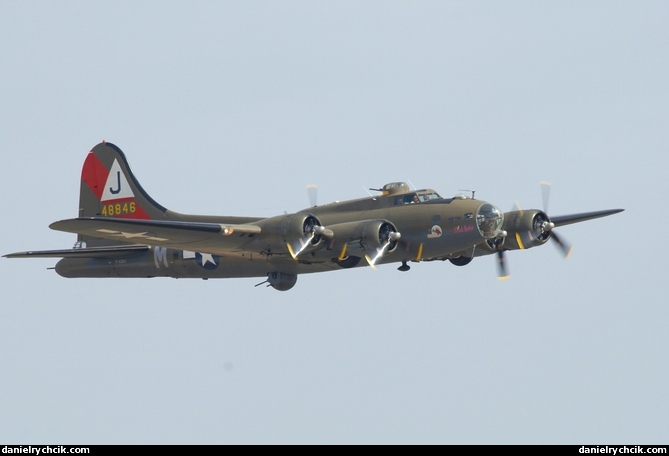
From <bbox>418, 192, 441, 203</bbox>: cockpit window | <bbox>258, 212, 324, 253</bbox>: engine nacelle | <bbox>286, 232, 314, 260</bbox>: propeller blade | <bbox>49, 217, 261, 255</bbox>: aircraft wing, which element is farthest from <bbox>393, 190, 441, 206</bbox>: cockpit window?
<bbox>49, 217, 261, 255</bbox>: aircraft wing

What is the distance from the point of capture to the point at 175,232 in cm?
3506

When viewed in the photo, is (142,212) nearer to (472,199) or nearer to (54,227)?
(54,227)

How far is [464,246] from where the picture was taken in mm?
35750

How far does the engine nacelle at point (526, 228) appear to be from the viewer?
3919 centimetres

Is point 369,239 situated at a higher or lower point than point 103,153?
lower

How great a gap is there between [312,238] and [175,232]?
4.46 metres

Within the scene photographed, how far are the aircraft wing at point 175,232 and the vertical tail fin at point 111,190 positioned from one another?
20.0 feet

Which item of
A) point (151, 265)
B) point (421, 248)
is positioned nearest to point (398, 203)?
point (421, 248)

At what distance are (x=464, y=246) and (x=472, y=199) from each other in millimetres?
1692

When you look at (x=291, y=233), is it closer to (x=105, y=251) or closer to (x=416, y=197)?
(x=416, y=197)

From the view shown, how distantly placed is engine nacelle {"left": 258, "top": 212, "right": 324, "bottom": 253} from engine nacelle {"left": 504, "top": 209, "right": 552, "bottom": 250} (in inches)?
310

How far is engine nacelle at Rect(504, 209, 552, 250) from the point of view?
3919cm

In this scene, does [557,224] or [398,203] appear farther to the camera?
[557,224]

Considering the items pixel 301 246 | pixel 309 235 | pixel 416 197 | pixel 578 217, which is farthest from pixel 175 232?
pixel 578 217
